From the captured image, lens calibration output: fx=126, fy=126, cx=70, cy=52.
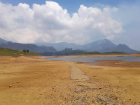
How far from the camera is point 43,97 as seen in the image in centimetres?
795

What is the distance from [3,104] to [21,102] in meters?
0.92

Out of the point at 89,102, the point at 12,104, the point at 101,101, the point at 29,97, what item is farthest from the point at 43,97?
the point at 101,101

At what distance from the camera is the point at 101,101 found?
23.1 feet

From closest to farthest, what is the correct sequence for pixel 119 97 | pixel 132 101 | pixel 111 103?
pixel 111 103 → pixel 132 101 → pixel 119 97

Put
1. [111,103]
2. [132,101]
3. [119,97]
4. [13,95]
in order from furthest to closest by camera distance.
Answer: [13,95], [119,97], [132,101], [111,103]

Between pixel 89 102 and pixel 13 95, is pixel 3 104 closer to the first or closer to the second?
pixel 13 95

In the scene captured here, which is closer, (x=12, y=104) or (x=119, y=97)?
(x=12, y=104)

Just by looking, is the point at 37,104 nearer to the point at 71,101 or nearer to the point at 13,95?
the point at 71,101

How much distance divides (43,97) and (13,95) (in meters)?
2.14

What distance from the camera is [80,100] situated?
7.14 meters

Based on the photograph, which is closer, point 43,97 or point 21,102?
point 21,102

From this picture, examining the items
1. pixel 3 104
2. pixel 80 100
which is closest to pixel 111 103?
pixel 80 100

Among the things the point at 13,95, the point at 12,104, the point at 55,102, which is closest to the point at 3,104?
the point at 12,104

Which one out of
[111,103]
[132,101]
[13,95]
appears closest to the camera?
[111,103]
